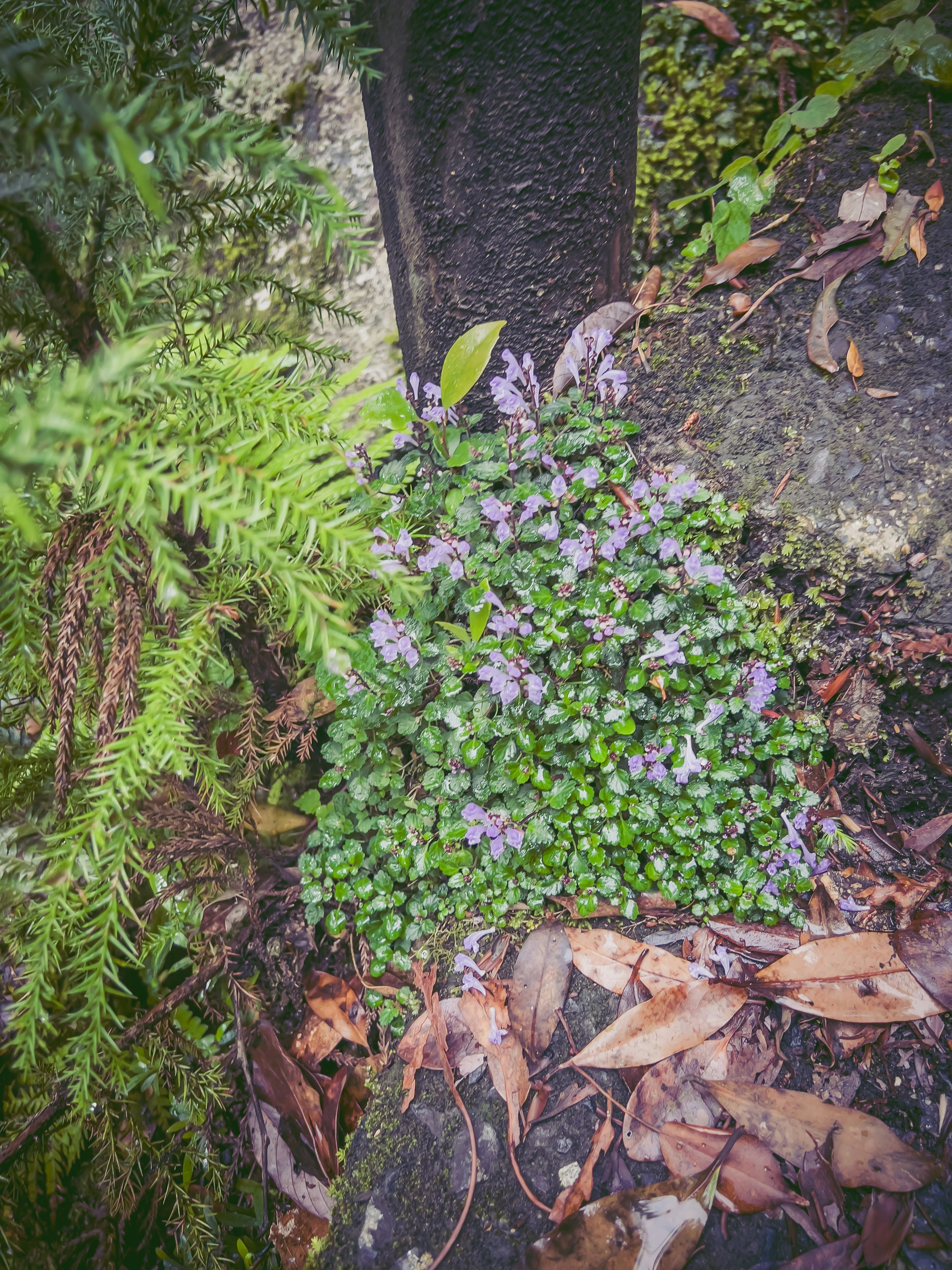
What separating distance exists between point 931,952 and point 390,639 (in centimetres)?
178

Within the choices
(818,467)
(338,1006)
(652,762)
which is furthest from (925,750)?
(338,1006)

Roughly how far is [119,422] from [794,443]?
1.95 metres

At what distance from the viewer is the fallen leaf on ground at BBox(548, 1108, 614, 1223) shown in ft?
5.09

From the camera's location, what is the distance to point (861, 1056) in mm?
1675

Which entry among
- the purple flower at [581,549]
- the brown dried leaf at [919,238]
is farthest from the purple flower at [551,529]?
the brown dried leaf at [919,238]

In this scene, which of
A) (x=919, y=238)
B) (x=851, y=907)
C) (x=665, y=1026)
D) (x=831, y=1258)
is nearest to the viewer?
(x=831, y=1258)

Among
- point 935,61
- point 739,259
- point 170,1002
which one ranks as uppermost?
point 935,61

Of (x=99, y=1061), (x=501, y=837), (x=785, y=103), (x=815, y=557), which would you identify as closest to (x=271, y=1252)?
(x=99, y=1061)

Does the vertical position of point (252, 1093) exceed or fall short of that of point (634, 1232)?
it exceeds it

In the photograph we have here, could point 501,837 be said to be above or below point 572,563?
below

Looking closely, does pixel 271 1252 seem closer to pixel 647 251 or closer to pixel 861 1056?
pixel 861 1056

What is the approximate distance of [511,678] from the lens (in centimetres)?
186

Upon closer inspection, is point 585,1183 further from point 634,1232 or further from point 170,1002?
point 170,1002

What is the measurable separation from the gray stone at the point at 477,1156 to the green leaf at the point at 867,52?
3670 mm
